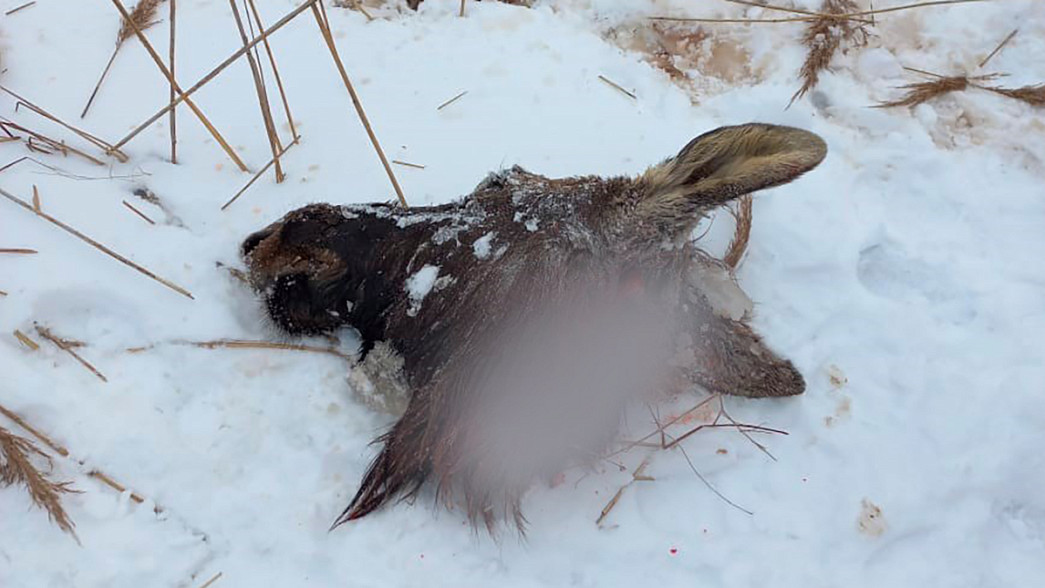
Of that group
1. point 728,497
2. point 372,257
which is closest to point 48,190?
point 372,257

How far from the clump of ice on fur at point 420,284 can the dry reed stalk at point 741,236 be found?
3.72 ft

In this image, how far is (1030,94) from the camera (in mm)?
3295

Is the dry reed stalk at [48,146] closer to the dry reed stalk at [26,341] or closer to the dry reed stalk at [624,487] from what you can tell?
the dry reed stalk at [26,341]

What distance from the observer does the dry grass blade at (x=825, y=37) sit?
134 inches

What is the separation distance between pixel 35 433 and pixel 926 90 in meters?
3.58

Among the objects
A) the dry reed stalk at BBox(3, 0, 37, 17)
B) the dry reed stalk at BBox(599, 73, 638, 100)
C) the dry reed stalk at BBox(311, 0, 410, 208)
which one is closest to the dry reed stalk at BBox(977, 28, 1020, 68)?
the dry reed stalk at BBox(599, 73, 638, 100)

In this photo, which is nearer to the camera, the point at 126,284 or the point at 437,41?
the point at 126,284

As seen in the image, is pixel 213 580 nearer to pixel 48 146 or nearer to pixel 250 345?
pixel 250 345

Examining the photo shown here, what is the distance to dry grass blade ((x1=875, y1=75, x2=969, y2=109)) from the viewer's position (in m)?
3.33

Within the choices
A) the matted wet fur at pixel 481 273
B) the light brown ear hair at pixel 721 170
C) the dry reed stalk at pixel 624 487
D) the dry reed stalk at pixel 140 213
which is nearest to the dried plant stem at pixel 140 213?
the dry reed stalk at pixel 140 213

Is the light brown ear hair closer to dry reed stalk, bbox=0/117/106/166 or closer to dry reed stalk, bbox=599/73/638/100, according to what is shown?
dry reed stalk, bbox=599/73/638/100

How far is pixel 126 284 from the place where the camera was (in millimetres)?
2842

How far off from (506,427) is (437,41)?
1.89 metres

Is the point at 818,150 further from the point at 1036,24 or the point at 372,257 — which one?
the point at 1036,24
